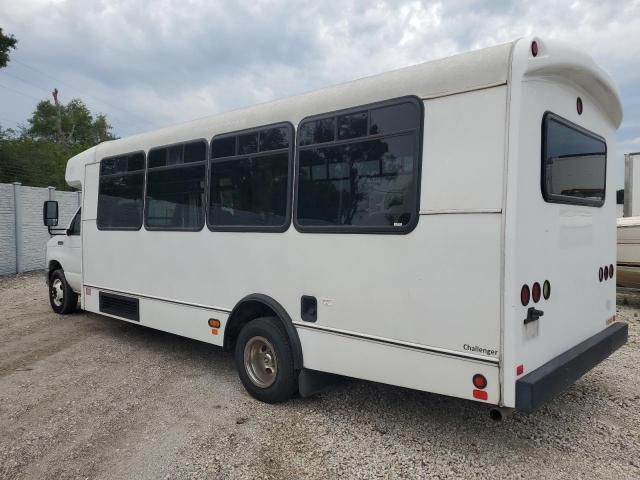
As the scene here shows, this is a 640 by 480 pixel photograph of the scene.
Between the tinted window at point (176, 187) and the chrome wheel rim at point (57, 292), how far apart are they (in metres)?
3.42

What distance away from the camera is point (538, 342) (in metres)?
3.12

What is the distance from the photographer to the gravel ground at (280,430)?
326 centimetres

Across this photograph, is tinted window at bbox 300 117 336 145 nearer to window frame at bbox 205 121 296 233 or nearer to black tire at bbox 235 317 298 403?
window frame at bbox 205 121 296 233

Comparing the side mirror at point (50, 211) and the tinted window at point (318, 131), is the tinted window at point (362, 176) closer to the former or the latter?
the tinted window at point (318, 131)

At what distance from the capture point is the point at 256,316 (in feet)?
15.0

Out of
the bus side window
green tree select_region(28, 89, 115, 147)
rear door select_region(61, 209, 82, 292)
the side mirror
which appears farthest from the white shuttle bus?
green tree select_region(28, 89, 115, 147)

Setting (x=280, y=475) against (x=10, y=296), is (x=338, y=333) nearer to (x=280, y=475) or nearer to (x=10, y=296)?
(x=280, y=475)

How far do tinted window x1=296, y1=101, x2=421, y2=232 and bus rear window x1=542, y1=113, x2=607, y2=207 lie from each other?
86 cm

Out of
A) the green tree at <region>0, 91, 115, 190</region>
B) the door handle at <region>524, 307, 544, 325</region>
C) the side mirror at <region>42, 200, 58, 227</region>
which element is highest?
the green tree at <region>0, 91, 115, 190</region>

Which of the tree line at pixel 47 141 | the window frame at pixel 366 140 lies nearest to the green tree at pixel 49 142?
the tree line at pixel 47 141

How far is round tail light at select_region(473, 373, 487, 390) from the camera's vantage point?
291cm

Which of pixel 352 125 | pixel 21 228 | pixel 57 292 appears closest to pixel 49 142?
pixel 21 228

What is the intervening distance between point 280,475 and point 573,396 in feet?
9.54

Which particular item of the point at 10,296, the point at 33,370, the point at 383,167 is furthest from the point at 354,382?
the point at 10,296
